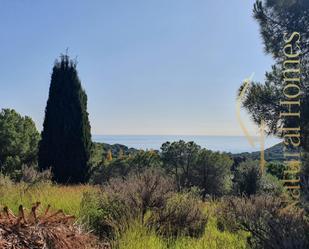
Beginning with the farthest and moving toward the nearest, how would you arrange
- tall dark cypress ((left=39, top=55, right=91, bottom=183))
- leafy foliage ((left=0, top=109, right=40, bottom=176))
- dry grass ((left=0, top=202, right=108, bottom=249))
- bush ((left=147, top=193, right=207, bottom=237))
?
leafy foliage ((left=0, top=109, right=40, bottom=176)) → tall dark cypress ((left=39, top=55, right=91, bottom=183)) → bush ((left=147, top=193, right=207, bottom=237)) → dry grass ((left=0, top=202, right=108, bottom=249))

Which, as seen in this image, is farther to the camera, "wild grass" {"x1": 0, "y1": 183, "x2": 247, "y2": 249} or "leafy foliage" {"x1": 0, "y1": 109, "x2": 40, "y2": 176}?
"leafy foliage" {"x1": 0, "y1": 109, "x2": 40, "y2": 176}

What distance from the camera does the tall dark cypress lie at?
19234mm

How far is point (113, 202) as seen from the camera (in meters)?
6.31

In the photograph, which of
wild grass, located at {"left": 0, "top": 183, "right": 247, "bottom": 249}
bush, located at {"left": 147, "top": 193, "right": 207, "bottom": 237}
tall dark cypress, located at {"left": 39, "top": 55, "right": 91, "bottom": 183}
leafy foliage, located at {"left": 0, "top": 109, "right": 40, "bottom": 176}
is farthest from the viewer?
leafy foliage, located at {"left": 0, "top": 109, "right": 40, "bottom": 176}

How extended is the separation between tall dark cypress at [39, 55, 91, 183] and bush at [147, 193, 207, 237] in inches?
532

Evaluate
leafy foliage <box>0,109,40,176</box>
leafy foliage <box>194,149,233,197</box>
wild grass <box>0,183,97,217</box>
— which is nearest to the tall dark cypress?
leafy foliage <box>194,149,233,197</box>

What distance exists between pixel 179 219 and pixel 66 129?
47.1ft

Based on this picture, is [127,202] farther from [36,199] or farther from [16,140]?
[16,140]

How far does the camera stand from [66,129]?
1941 centimetres

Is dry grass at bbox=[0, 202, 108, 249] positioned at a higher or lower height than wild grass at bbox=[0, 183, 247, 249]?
higher

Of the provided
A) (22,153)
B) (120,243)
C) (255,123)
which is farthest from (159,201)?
(22,153)

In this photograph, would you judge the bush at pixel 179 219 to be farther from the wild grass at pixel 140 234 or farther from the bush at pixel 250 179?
the bush at pixel 250 179

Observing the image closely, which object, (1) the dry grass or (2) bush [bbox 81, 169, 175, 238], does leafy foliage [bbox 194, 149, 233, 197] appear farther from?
(1) the dry grass

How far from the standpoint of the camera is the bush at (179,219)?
18.7 feet
